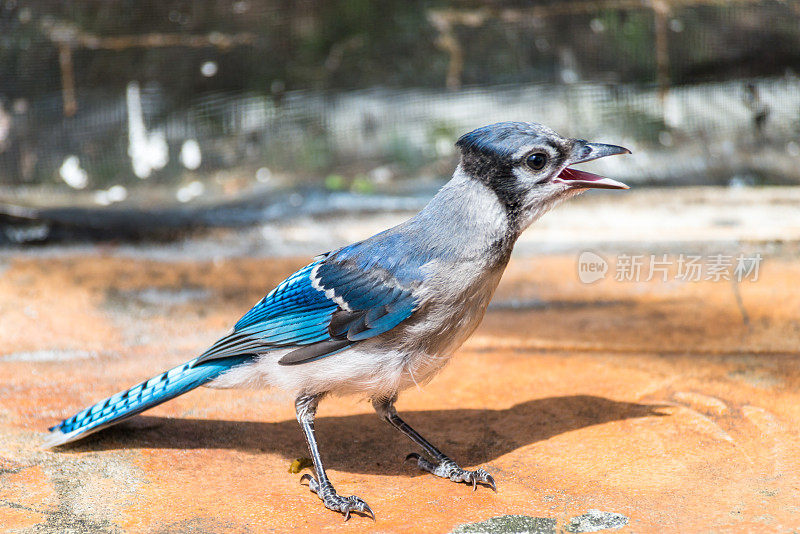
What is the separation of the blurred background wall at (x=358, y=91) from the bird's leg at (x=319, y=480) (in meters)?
4.59

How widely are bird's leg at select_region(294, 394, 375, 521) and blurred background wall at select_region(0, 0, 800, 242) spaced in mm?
4588

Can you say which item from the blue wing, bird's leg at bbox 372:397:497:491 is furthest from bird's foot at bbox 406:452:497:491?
the blue wing

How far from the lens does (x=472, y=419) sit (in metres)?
4.10

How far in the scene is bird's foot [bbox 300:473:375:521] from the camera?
3138 mm

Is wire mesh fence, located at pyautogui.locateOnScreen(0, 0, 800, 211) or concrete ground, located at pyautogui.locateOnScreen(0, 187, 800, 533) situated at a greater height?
wire mesh fence, located at pyautogui.locateOnScreen(0, 0, 800, 211)

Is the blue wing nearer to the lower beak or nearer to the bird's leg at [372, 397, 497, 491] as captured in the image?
the bird's leg at [372, 397, 497, 491]

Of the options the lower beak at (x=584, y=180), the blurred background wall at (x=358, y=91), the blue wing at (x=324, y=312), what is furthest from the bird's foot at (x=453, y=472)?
the blurred background wall at (x=358, y=91)

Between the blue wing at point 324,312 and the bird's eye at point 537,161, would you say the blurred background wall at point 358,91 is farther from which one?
the bird's eye at point 537,161

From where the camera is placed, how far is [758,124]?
825cm

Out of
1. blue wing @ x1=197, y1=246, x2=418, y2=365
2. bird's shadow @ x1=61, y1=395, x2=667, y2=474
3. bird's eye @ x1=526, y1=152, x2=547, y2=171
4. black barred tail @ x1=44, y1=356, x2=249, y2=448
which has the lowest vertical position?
bird's shadow @ x1=61, y1=395, x2=667, y2=474

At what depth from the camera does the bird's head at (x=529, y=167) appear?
10.8 feet

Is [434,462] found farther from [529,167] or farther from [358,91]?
[358,91]

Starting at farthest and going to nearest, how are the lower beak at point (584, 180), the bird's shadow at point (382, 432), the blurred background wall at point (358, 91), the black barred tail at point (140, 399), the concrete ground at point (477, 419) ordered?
the blurred background wall at point (358, 91) < the bird's shadow at point (382, 432) < the black barred tail at point (140, 399) < the lower beak at point (584, 180) < the concrete ground at point (477, 419)

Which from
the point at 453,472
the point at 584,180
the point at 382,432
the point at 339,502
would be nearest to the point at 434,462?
the point at 453,472
